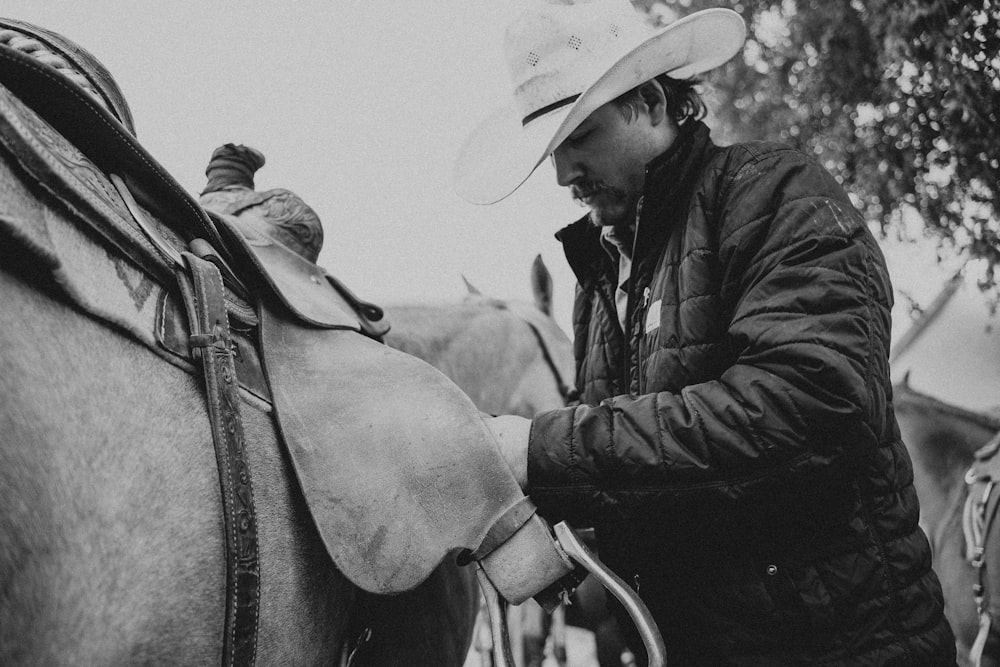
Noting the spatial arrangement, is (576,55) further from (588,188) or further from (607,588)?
(607,588)

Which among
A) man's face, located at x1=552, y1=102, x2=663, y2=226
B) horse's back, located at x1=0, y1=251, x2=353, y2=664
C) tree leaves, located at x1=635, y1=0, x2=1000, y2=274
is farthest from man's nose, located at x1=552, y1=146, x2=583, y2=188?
tree leaves, located at x1=635, y1=0, x2=1000, y2=274

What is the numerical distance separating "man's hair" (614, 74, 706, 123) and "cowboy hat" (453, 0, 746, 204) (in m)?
0.03

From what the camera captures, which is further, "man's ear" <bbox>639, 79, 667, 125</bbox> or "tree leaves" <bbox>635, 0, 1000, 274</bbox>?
"tree leaves" <bbox>635, 0, 1000, 274</bbox>

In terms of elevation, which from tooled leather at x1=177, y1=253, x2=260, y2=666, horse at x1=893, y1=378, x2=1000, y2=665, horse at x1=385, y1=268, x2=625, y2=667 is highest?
tooled leather at x1=177, y1=253, x2=260, y2=666

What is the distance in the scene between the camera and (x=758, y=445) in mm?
1064

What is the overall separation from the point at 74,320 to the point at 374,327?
94 centimetres

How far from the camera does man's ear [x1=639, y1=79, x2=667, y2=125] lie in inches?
60.2

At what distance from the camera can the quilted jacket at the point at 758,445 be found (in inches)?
42.5

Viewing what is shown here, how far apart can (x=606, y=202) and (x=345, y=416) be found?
828mm

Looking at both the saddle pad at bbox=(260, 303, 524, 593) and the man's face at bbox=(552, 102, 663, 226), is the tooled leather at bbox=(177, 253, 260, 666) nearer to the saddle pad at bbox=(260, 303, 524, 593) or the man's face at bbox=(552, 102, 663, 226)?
the saddle pad at bbox=(260, 303, 524, 593)

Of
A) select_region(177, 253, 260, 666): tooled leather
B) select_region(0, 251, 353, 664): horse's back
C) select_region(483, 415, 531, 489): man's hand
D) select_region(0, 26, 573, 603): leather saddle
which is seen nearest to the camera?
select_region(0, 251, 353, 664): horse's back

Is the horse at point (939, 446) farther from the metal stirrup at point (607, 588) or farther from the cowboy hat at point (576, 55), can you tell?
the metal stirrup at point (607, 588)

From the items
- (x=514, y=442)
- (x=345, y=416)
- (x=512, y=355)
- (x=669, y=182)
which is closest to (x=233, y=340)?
(x=345, y=416)

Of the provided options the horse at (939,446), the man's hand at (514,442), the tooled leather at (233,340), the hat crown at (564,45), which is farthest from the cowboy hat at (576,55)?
the horse at (939,446)
